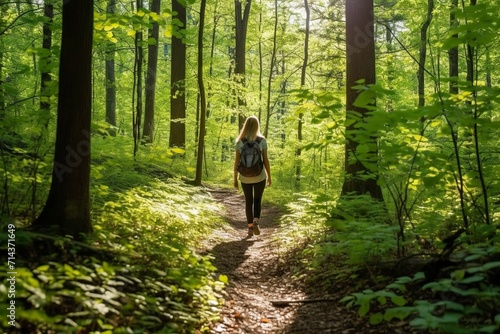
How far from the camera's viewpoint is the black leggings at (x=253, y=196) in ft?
22.5

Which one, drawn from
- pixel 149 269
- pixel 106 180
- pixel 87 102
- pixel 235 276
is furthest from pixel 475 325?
pixel 106 180

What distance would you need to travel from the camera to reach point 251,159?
21.7 feet

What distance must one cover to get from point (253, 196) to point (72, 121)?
3769 mm

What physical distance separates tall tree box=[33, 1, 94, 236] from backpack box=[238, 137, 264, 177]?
3.06 meters

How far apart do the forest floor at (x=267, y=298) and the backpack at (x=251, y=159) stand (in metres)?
1.32

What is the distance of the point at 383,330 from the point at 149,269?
219 centimetres

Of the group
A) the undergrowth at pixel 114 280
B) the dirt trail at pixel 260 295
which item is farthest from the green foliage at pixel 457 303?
the undergrowth at pixel 114 280

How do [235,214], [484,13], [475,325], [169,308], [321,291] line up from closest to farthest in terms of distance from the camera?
1. [475,325]
2. [169,308]
3. [484,13]
4. [321,291]
5. [235,214]

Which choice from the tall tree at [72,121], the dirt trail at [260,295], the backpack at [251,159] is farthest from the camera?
the backpack at [251,159]

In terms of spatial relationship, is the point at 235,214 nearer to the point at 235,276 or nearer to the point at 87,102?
the point at 235,276

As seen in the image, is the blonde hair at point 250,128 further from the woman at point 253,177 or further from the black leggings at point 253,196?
the black leggings at point 253,196

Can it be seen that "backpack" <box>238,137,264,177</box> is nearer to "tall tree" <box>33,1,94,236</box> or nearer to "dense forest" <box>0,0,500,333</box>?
"dense forest" <box>0,0,500,333</box>

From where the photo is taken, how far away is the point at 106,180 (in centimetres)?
697

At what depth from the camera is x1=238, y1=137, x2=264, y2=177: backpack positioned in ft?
21.8
